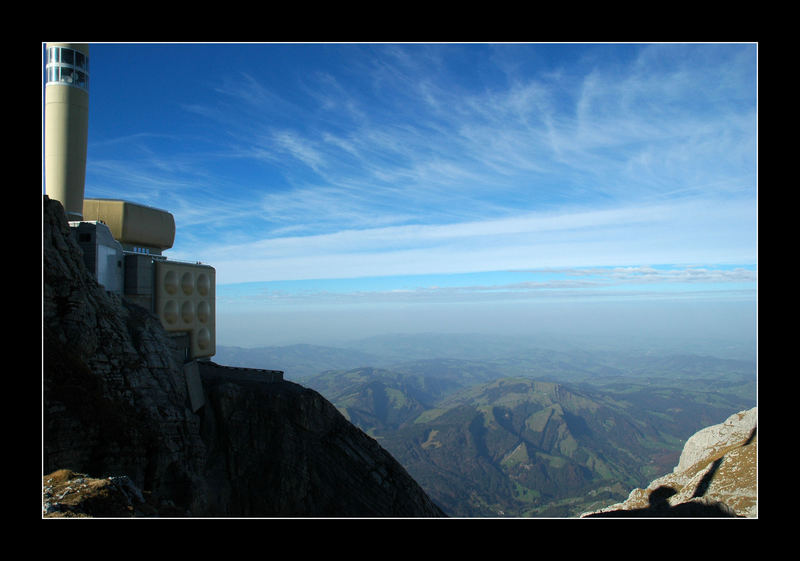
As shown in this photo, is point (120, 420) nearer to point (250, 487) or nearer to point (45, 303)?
point (45, 303)

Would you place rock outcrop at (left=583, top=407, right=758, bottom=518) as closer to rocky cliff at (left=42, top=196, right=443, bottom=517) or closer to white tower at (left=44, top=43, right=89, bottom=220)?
rocky cliff at (left=42, top=196, right=443, bottom=517)

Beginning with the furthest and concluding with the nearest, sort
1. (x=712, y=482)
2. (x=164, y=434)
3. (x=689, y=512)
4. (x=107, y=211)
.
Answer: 1. (x=107, y=211)
2. (x=712, y=482)
3. (x=164, y=434)
4. (x=689, y=512)

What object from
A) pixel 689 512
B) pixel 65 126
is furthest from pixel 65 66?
pixel 689 512

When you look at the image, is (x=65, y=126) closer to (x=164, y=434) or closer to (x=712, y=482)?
(x=164, y=434)

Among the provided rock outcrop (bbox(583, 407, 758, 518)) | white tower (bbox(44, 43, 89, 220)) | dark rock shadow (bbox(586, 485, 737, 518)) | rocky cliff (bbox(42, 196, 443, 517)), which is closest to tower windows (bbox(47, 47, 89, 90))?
white tower (bbox(44, 43, 89, 220))

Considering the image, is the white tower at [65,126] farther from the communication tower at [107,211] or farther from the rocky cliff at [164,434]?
the rocky cliff at [164,434]

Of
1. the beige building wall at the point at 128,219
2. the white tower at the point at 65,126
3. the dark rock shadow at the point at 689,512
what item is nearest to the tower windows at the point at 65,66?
the white tower at the point at 65,126

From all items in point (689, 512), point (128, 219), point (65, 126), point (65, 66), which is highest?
point (65, 66)

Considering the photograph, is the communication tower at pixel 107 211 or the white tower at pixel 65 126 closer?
the communication tower at pixel 107 211
